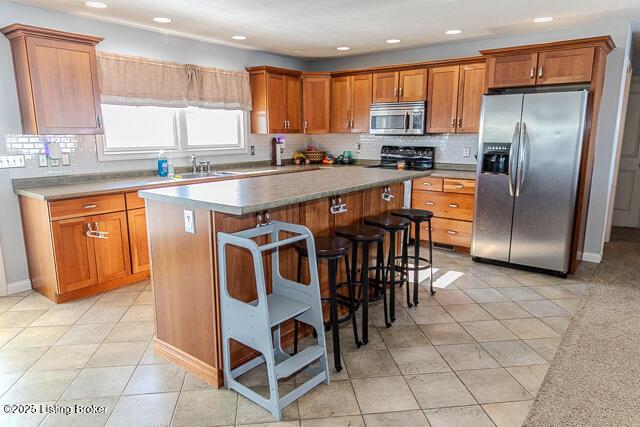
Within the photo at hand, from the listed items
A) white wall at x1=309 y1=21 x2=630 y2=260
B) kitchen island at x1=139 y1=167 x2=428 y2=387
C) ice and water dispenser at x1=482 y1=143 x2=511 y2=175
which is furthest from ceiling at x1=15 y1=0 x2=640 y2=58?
kitchen island at x1=139 y1=167 x2=428 y2=387

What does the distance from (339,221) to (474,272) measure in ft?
6.20

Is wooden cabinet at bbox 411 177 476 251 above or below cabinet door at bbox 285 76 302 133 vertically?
below

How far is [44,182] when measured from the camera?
3.76 metres

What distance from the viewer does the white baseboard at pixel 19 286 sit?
12.0 feet

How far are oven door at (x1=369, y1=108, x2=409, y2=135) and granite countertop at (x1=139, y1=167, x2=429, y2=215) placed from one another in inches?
79.6

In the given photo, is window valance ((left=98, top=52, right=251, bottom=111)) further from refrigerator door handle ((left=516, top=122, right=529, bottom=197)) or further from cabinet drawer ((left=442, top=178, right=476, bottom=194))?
refrigerator door handle ((left=516, top=122, right=529, bottom=197))

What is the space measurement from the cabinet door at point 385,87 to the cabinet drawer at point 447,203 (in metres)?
1.35

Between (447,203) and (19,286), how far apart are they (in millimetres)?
4335

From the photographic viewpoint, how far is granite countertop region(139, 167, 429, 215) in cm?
212

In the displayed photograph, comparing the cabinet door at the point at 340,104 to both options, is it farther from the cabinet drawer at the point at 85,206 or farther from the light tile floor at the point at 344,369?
the cabinet drawer at the point at 85,206

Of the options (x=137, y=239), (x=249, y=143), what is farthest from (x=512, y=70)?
(x=137, y=239)

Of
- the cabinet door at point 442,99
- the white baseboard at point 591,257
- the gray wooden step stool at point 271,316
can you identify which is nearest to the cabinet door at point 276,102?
the cabinet door at point 442,99

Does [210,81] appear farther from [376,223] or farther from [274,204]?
[274,204]

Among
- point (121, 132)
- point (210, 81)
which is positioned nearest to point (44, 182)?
point (121, 132)
